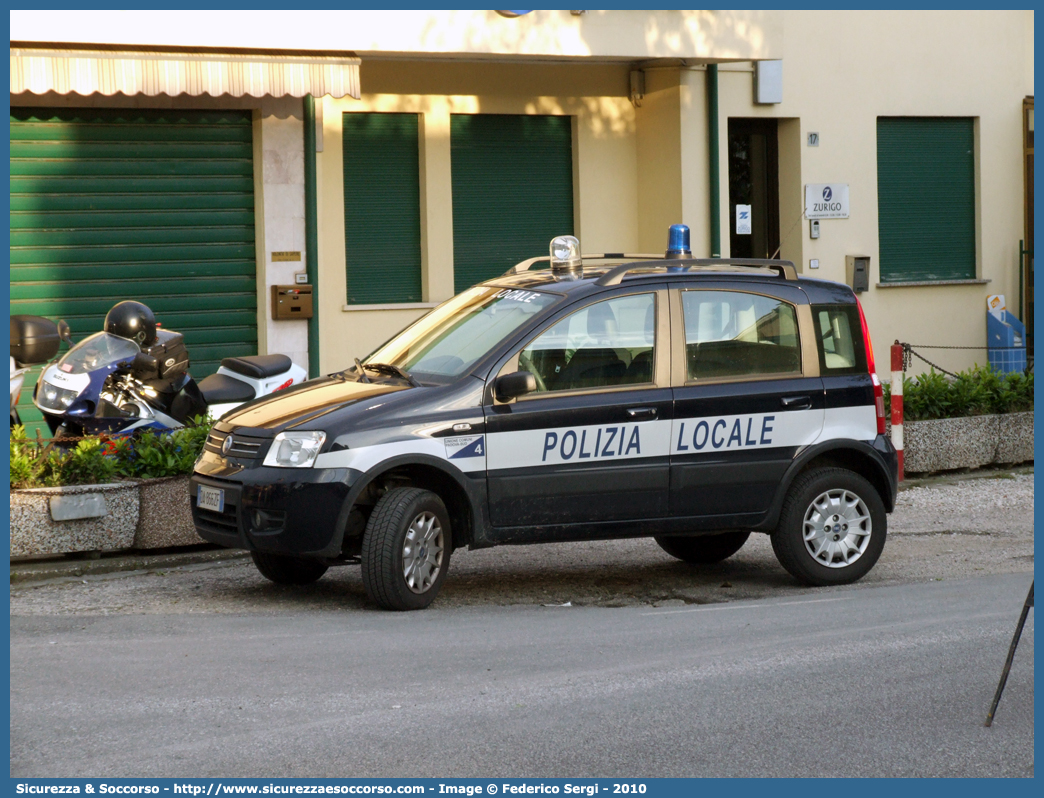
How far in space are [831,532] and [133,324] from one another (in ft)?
15.6

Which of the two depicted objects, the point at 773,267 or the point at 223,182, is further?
the point at 223,182

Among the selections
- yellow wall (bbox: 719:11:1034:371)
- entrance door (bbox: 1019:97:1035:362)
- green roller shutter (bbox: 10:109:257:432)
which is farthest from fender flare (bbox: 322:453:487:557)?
entrance door (bbox: 1019:97:1035:362)

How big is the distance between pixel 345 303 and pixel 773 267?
7.65 meters

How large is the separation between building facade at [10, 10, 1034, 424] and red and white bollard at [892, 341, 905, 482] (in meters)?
5.07

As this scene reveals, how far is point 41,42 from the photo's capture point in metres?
12.4

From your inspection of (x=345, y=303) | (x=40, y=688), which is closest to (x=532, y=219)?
(x=345, y=303)

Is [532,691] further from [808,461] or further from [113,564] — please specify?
[113,564]

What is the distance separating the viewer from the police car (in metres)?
7.36

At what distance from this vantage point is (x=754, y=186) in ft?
57.1

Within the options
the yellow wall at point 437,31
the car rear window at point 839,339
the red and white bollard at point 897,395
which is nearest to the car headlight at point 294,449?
the car rear window at point 839,339

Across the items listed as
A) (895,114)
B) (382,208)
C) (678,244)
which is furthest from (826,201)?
(678,244)

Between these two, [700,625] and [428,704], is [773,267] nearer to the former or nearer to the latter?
[700,625]

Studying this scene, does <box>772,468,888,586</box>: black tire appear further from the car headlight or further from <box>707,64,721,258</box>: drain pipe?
<box>707,64,721,258</box>: drain pipe

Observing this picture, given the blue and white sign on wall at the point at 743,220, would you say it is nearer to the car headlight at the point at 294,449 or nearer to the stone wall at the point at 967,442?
the stone wall at the point at 967,442
